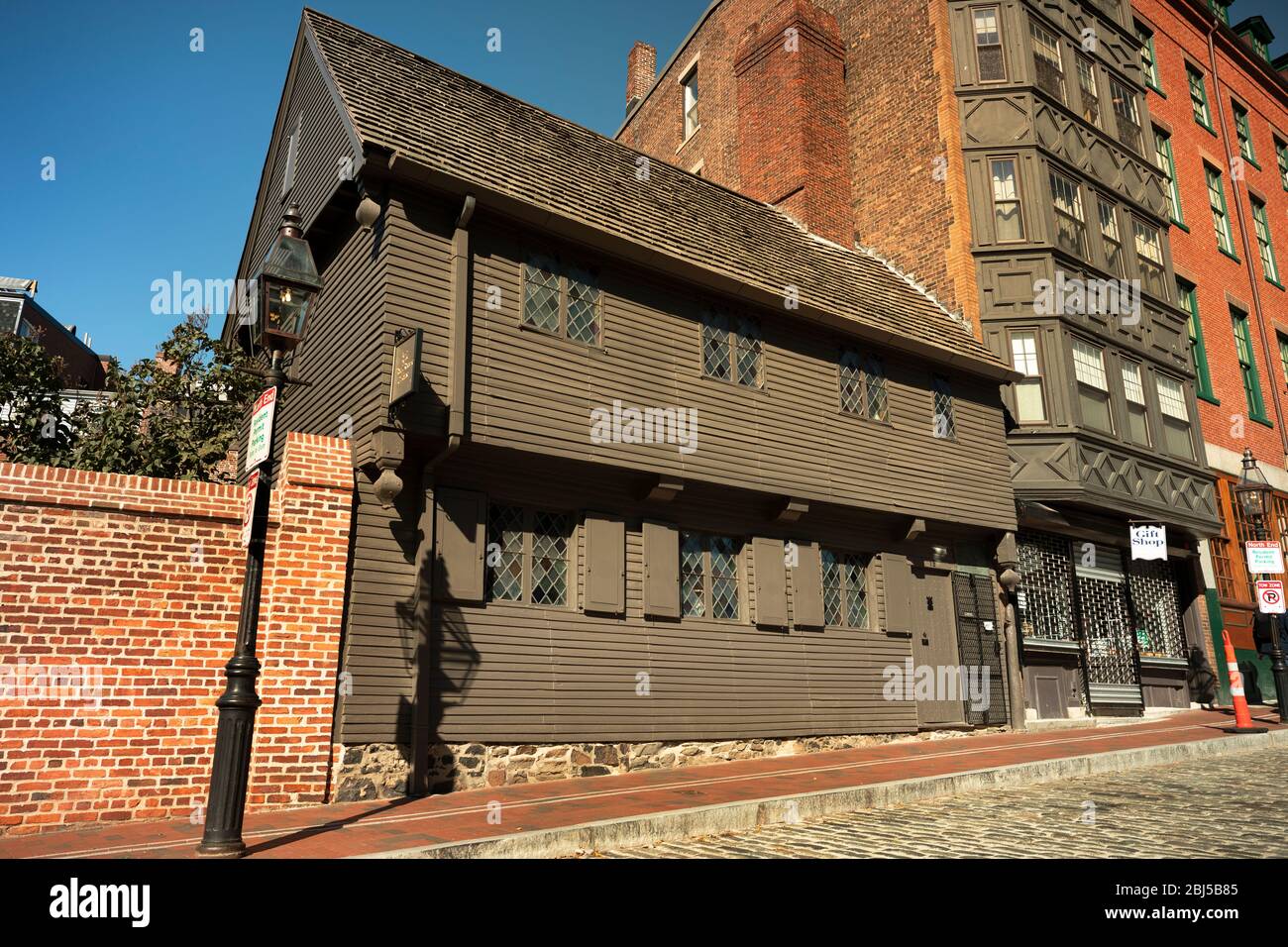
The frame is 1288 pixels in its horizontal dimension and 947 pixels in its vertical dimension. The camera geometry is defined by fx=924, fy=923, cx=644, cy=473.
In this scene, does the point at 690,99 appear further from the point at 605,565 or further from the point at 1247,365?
the point at 605,565

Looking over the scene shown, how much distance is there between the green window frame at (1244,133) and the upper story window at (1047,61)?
1164 cm

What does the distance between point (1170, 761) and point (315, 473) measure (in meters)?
11.6

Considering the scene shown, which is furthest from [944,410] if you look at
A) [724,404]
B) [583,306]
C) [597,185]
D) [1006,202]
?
[583,306]

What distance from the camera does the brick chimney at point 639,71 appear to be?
1203 inches

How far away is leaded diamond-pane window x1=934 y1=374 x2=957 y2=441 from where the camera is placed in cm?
1602

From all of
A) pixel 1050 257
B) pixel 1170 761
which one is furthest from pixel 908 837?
pixel 1050 257

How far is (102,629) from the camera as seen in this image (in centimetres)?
820

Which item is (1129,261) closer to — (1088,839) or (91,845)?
(1088,839)

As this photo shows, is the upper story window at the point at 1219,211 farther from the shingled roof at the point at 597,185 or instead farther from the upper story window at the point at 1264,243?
the shingled roof at the point at 597,185

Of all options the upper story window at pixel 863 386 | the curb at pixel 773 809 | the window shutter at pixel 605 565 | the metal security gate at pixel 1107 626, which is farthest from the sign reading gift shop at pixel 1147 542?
the window shutter at pixel 605 565

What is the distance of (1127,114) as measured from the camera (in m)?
21.4

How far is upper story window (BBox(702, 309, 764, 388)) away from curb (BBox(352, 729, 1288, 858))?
6138 millimetres

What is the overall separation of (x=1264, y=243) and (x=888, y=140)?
587 inches
